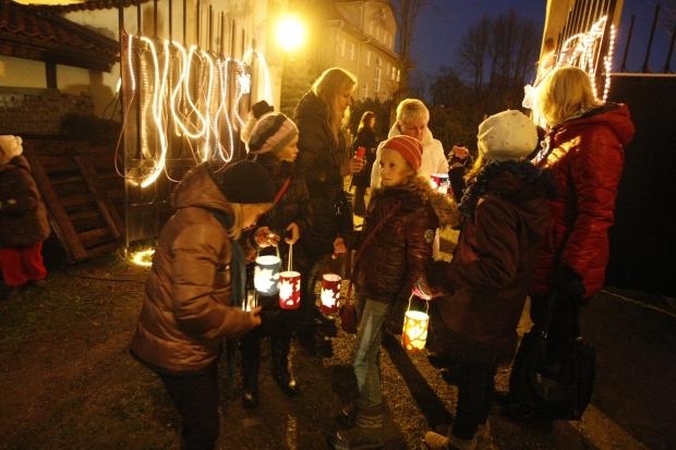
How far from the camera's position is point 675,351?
467cm

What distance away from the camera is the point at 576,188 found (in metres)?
2.77

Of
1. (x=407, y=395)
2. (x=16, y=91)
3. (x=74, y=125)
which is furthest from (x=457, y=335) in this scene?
(x=16, y=91)

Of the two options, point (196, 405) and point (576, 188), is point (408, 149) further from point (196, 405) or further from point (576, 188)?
point (196, 405)

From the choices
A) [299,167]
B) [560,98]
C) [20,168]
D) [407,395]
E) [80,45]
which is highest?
[80,45]

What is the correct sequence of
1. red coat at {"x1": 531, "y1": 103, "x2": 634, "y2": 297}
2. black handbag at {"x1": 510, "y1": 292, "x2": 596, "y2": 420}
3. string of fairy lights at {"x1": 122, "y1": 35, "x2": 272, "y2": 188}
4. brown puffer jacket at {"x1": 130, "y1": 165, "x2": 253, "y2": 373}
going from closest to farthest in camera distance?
brown puffer jacket at {"x1": 130, "y1": 165, "x2": 253, "y2": 373}
red coat at {"x1": 531, "y1": 103, "x2": 634, "y2": 297}
black handbag at {"x1": 510, "y1": 292, "x2": 596, "y2": 420}
string of fairy lights at {"x1": 122, "y1": 35, "x2": 272, "y2": 188}

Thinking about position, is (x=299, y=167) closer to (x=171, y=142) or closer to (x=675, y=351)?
(x=171, y=142)

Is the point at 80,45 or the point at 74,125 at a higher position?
the point at 80,45

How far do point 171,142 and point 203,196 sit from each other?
5.20 m

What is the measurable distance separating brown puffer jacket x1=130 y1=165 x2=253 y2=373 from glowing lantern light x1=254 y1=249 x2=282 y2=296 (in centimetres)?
66

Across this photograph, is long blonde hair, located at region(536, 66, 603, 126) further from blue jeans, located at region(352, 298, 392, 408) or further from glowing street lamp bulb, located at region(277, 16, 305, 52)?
glowing street lamp bulb, located at region(277, 16, 305, 52)

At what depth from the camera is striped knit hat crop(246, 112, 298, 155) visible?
308cm

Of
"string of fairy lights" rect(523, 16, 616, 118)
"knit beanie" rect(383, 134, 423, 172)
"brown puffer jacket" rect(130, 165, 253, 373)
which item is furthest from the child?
"string of fairy lights" rect(523, 16, 616, 118)

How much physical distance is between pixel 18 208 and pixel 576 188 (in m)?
5.41

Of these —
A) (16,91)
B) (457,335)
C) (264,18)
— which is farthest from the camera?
(16,91)
